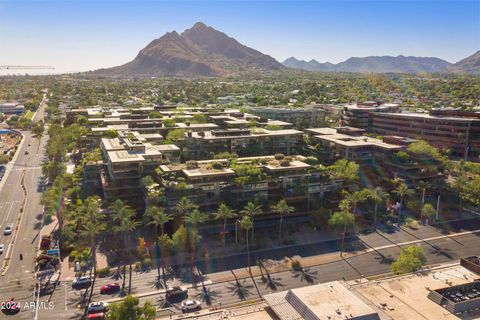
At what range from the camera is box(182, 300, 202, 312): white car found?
7225 centimetres

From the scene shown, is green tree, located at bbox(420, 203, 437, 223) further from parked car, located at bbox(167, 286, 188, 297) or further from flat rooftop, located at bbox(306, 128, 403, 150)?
parked car, located at bbox(167, 286, 188, 297)

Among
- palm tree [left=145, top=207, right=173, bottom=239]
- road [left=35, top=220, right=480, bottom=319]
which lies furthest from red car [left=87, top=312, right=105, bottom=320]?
palm tree [left=145, top=207, right=173, bottom=239]

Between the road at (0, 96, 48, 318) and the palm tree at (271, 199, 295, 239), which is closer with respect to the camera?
the road at (0, 96, 48, 318)

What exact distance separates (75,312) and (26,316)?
789 centimetres

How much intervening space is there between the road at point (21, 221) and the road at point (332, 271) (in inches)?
324

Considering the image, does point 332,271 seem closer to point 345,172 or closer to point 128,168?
point 345,172

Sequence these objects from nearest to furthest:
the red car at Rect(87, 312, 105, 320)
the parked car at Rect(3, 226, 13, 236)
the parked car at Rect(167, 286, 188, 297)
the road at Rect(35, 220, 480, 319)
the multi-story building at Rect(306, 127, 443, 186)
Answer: the red car at Rect(87, 312, 105, 320)
the road at Rect(35, 220, 480, 319)
the parked car at Rect(167, 286, 188, 297)
the parked car at Rect(3, 226, 13, 236)
the multi-story building at Rect(306, 127, 443, 186)

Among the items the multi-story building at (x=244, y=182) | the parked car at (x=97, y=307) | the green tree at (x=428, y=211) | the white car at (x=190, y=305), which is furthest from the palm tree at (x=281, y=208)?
the parked car at (x=97, y=307)

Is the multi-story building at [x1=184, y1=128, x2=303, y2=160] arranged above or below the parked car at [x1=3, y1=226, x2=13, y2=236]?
above

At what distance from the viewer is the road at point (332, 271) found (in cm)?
7569

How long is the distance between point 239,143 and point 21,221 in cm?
7024

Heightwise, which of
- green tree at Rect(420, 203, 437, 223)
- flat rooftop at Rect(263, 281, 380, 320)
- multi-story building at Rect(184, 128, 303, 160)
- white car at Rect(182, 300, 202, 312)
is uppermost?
multi-story building at Rect(184, 128, 303, 160)

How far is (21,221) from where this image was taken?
363ft

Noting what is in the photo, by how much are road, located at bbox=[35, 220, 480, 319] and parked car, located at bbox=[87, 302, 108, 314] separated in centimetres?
209
